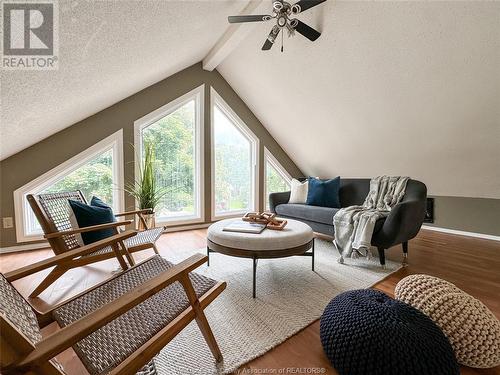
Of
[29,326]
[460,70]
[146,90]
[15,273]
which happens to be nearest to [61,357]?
[15,273]

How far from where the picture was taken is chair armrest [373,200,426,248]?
7.69ft

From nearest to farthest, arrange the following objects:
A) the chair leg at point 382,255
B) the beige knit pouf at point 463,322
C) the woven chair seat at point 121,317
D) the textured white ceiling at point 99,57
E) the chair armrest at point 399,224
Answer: the woven chair seat at point 121,317, the beige knit pouf at point 463,322, the textured white ceiling at point 99,57, the chair armrest at point 399,224, the chair leg at point 382,255

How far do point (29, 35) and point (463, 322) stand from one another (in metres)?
3.03

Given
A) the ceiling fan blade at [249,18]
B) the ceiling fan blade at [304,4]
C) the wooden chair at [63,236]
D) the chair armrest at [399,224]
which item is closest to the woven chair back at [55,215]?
the wooden chair at [63,236]

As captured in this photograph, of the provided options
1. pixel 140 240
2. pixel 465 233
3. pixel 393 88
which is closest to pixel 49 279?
pixel 140 240

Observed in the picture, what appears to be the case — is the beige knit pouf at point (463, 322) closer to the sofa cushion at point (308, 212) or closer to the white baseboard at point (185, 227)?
the sofa cushion at point (308, 212)

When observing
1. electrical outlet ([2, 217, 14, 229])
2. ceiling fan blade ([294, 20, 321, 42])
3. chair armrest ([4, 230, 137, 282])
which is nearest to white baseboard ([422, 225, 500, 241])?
ceiling fan blade ([294, 20, 321, 42])

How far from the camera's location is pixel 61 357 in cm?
133

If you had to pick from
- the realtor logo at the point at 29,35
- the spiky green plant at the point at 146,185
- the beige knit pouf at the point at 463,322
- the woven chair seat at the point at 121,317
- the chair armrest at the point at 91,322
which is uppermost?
the realtor logo at the point at 29,35

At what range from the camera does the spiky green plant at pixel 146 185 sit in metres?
3.46

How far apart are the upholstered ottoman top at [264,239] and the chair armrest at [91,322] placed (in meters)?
0.89

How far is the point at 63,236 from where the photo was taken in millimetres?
1970

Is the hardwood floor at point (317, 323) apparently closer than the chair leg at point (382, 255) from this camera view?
Yes

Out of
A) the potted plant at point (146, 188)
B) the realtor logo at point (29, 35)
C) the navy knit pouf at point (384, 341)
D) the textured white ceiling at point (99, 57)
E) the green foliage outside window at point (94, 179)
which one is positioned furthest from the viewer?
the potted plant at point (146, 188)
